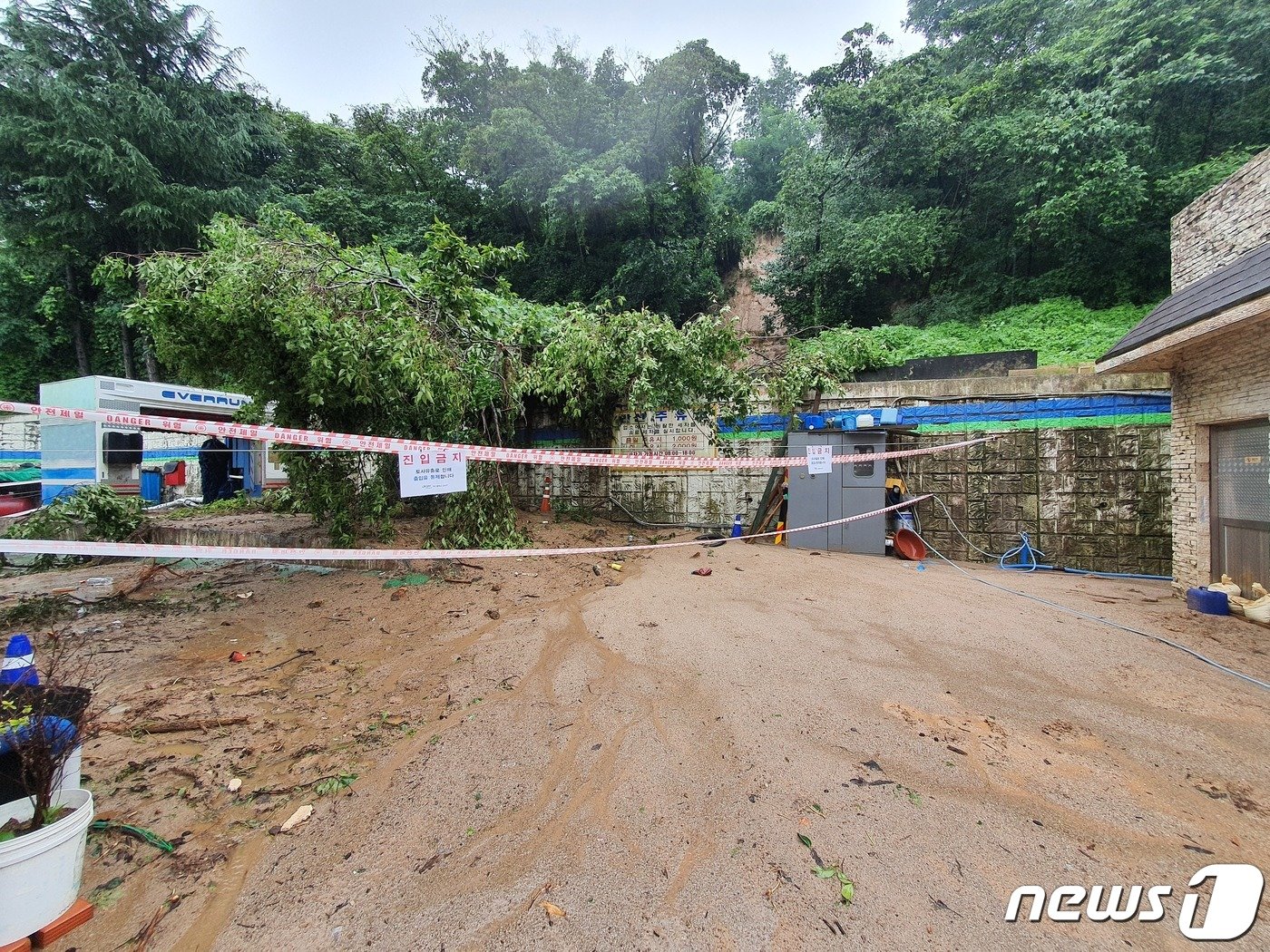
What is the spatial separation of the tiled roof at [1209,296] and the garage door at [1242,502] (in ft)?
4.22

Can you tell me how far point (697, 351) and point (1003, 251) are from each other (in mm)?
16036

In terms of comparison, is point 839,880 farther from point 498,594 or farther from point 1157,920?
point 498,594

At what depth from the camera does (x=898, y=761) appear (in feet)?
8.66

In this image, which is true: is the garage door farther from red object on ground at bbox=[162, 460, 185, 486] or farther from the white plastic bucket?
red object on ground at bbox=[162, 460, 185, 486]

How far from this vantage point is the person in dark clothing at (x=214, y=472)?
458 inches

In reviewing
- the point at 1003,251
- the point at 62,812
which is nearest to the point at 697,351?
the point at 62,812

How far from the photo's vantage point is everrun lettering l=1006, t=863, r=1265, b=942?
1785 mm

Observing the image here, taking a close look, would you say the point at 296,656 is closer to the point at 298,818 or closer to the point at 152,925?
the point at 298,818

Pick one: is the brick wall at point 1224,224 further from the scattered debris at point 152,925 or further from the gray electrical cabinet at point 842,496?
the scattered debris at point 152,925

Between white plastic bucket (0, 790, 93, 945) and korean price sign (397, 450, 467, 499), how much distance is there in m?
3.61

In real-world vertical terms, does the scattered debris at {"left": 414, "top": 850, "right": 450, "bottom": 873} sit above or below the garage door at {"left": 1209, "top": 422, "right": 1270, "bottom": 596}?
below

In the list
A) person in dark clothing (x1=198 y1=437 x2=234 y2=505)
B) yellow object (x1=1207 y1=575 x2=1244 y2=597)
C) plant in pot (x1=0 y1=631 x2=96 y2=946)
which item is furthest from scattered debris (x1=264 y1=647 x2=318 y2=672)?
person in dark clothing (x1=198 y1=437 x2=234 y2=505)

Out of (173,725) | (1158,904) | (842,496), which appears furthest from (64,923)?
(842,496)

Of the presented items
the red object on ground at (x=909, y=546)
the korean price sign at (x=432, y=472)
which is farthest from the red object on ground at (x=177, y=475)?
the red object on ground at (x=909, y=546)
